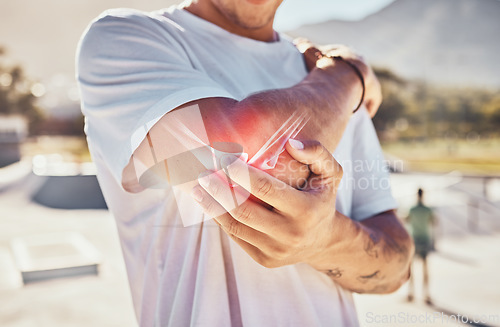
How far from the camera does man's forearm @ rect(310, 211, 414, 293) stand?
113cm

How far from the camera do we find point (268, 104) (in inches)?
33.8

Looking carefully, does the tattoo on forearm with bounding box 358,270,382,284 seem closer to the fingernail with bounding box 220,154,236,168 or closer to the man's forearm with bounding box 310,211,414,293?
the man's forearm with bounding box 310,211,414,293

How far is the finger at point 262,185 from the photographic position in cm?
72

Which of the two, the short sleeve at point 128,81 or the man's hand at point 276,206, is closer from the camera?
the man's hand at point 276,206

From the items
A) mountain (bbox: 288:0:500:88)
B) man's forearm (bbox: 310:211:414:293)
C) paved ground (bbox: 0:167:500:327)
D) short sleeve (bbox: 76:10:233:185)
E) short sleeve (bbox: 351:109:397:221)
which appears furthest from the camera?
mountain (bbox: 288:0:500:88)

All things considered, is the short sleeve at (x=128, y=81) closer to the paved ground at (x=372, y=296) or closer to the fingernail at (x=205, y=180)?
the fingernail at (x=205, y=180)

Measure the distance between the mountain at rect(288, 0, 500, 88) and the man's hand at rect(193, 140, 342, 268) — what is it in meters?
38.2

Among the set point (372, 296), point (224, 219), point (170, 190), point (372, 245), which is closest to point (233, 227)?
point (224, 219)

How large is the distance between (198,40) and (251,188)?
0.66 m

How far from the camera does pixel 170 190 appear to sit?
3.62 ft

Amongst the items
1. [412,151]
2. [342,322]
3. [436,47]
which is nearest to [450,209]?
[342,322]

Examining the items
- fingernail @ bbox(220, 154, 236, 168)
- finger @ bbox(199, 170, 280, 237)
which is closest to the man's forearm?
finger @ bbox(199, 170, 280, 237)

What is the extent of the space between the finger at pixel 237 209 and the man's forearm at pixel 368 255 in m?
0.33

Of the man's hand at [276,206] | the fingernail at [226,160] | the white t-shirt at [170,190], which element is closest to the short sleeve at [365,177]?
the white t-shirt at [170,190]
